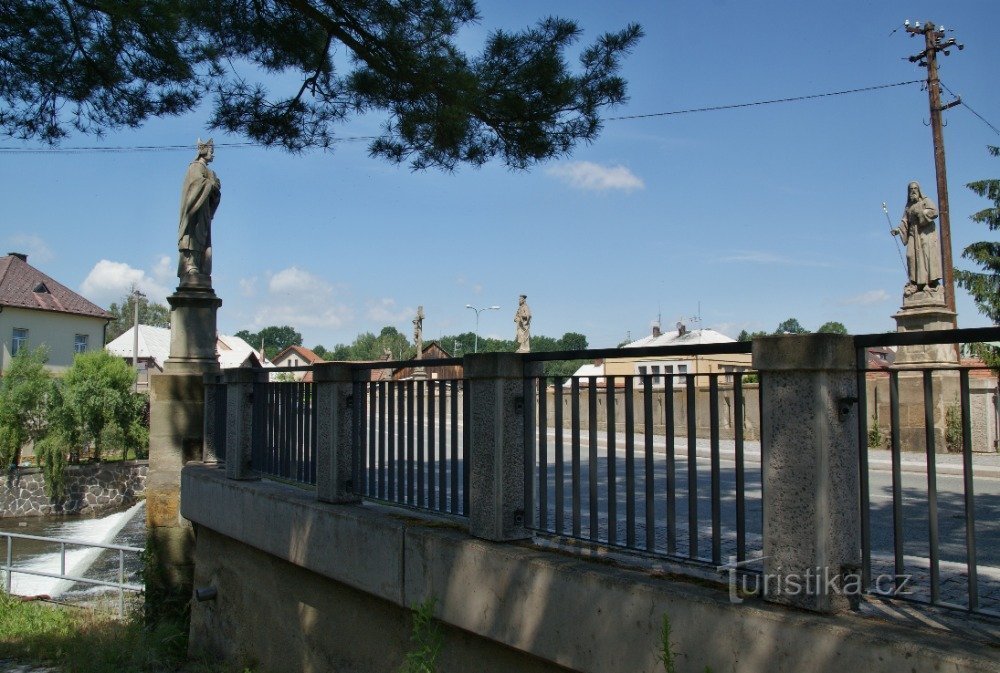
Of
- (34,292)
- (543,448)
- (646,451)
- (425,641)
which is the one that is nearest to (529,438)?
(543,448)

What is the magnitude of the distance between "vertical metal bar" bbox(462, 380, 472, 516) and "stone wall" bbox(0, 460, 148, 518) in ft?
112

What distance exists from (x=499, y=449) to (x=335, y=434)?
1958mm

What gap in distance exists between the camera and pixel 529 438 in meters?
4.41

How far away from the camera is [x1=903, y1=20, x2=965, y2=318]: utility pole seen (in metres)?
20.7

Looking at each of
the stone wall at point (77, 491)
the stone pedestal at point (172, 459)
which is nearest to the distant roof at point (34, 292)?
the stone wall at point (77, 491)

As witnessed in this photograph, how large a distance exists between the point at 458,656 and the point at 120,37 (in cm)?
703

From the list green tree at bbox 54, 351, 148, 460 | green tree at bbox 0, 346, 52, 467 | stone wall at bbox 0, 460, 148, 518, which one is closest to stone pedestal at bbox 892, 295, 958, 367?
stone wall at bbox 0, 460, 148, 518

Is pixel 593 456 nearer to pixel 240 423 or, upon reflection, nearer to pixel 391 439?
pixel 391 439

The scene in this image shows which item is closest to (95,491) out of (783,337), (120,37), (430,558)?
(120,37)

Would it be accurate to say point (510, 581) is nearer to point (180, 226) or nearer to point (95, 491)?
point (180, 226)

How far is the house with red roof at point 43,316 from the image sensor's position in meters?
47.7

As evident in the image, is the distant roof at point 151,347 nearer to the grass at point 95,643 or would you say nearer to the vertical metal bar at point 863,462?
the grass at point 95,643

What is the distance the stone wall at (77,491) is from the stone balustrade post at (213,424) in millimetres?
28694

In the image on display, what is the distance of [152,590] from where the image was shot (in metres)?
9.77
